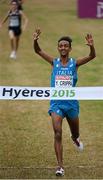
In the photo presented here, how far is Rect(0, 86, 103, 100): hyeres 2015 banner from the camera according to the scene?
10.8m

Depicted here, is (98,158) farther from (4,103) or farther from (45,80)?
(45,80)

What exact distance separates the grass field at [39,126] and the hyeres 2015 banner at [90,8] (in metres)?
4.18

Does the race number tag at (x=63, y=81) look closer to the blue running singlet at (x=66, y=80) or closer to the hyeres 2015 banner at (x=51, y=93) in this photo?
the blue running singlet at (x=66, y=80)

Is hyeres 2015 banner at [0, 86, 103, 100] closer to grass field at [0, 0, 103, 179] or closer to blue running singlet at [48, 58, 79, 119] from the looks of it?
blue running singlet at [48, 58, 79, 119]

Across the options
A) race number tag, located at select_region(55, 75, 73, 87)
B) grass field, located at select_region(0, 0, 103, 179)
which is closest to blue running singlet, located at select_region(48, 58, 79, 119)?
race number tag, located at select_region(55, 75, 73, 87)

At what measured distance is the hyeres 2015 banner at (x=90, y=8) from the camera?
3259cm

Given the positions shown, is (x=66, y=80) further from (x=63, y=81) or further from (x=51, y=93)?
(x=51, y=93)

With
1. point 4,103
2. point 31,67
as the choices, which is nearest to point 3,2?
point 31,67

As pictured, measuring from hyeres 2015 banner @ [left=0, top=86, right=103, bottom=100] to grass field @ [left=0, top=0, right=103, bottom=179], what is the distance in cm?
126

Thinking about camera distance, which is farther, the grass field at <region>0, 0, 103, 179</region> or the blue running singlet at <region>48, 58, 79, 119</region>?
the grass field at <region>0, 0, 103, 179</region>

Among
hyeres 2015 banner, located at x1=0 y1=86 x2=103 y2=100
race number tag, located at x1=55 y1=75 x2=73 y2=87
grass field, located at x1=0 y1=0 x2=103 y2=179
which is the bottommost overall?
grass field, located at x1=0 y1=0 x2=103 y2=179

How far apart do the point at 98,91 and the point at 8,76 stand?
970cm

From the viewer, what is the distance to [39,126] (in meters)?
14.6

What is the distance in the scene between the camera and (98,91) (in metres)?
10.9
